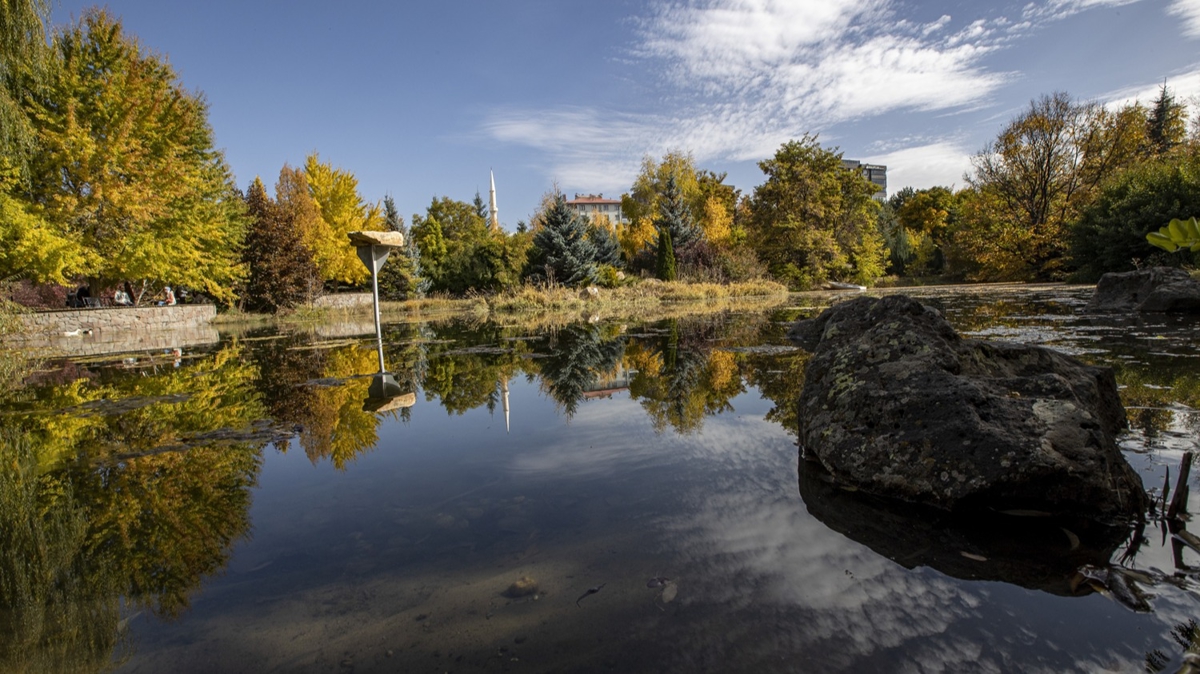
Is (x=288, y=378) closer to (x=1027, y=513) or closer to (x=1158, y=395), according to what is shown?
(x=1027, y=513)

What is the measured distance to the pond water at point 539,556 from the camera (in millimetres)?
1571

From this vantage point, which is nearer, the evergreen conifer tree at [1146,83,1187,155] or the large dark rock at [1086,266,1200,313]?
the large dark rock at [1086,266,1200,313]

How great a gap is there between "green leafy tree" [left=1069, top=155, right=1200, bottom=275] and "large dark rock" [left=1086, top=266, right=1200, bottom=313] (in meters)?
6.49

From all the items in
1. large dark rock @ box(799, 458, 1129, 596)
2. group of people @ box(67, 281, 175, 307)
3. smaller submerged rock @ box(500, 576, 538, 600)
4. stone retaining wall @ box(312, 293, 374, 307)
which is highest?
group of people @ box(67, 281, 175, 307)

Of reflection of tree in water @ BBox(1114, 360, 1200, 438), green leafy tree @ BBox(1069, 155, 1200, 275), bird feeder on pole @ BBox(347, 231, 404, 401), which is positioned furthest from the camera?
green leafy tree @ BBox(1069, 155, 1200, 275)

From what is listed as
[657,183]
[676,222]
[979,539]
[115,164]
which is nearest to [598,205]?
[657,183]

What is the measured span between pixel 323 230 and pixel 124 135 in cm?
1267

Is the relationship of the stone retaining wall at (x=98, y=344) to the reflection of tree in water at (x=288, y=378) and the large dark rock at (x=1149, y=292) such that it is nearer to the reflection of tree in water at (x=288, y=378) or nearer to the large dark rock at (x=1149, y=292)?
the reflection of tree in water at (x=288, y=378)

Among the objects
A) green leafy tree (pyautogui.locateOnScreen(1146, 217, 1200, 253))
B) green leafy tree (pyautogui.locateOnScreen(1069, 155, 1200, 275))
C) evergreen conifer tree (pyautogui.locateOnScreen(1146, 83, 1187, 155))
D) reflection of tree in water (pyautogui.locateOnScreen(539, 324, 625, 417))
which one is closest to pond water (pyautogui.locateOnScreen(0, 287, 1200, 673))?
reflection of tree in water (pyautogui.locateOnScreen(539, 324, 625, 417))

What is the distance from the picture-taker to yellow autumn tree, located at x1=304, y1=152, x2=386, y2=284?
30.4 metres

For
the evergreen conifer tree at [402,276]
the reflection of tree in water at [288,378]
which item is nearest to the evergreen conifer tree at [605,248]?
the evergreen conifer tree at [402,276]

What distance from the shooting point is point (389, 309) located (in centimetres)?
2628

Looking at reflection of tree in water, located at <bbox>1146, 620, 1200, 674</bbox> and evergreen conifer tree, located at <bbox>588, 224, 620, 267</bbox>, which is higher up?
evergreen conifer tree, located at <bbox>588, 224, 620, 267</bbox>

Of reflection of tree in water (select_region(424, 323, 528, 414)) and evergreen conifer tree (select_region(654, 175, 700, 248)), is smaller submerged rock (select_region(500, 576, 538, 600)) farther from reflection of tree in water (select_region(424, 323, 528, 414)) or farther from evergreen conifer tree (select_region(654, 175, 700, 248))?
evergreen conifer tree (select_region(654, 175, 700, 248))
